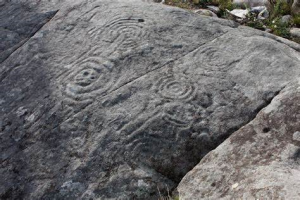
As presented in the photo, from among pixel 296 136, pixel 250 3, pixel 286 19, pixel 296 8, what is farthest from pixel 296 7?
pixel 296 136

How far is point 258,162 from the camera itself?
356cm

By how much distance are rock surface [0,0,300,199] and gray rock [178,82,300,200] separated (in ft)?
0.51

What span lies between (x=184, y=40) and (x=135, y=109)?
1247 millimetres

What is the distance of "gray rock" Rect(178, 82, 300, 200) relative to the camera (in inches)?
130

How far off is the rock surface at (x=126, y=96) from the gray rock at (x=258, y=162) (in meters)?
0.16

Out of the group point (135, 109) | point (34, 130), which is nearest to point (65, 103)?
point (34, 130)

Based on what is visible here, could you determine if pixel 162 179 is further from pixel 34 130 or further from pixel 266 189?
pixel 34 130

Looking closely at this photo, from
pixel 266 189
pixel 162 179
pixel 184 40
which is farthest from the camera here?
pixel 184 40

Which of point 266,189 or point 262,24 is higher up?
point 266,189

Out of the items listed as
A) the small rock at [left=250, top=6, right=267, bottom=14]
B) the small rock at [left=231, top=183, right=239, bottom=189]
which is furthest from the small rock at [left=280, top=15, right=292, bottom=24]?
the small rock at [left=231, top=183, right=239, bottom=189]

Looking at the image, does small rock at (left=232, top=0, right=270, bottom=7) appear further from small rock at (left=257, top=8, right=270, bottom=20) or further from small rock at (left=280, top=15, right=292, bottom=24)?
small rock at (left=280, top=15, right=292, bottom=24)

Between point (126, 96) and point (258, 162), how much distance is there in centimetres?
146

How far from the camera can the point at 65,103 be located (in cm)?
429

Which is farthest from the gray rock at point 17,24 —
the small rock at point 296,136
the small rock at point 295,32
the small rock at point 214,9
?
the small rock at point 295,32
